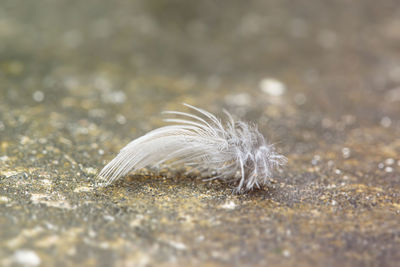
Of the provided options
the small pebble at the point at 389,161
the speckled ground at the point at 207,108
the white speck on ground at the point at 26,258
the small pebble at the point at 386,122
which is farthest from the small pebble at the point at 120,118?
the small pebble at the point at 386,122

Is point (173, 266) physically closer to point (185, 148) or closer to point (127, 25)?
point (185, 148)

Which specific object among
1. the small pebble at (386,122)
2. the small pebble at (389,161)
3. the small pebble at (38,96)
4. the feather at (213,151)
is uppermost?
the small pebble at (386,122)

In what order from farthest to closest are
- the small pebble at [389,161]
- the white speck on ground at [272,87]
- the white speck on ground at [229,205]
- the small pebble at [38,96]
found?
the white speck on ground at [272,87] < the small pebble at [38,96] < the small pebble at [389,161] < the white speck on ground at [229,205]

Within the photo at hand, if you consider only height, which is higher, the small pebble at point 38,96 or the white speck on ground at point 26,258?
the small pebble at point 38,96

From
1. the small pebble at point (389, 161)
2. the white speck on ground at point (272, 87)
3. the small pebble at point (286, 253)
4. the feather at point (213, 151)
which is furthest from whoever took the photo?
the white speck on ground at point (272, 87)

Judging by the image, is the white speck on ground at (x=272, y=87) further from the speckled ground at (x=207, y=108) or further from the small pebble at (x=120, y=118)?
the small pebble at (x=120, y=118)

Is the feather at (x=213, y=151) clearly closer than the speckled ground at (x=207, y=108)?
No
